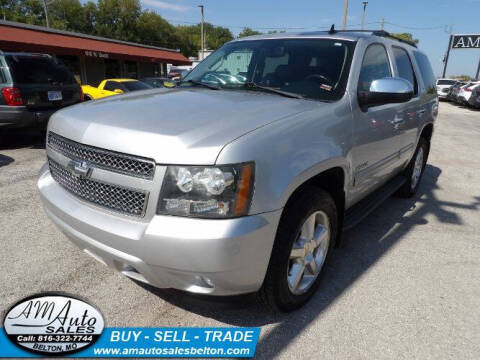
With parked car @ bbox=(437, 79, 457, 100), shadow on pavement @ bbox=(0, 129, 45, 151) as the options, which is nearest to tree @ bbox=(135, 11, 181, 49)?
parked car @ bbox=(437, 79, 457, 100)

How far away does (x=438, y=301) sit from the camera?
267cm

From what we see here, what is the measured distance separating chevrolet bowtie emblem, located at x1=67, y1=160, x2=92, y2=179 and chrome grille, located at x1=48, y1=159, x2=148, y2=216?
0.03 meters

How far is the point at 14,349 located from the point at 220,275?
4.54 ft

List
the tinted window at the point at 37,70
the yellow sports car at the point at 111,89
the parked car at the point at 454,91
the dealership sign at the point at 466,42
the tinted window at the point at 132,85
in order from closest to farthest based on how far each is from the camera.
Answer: the tinted window at the point at 37,70 → the yellow sports car at the point at 111,89 → the tinted window at the point at 132,85 → the parked car at the point at 454,91 → the dealership sign at the point at 466,42

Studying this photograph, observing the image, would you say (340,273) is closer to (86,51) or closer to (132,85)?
(132,85)

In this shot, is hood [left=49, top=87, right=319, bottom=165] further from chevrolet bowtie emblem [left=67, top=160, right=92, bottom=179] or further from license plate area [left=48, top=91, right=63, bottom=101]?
license plate area [left=48, top=91, right=63, bottom=101]

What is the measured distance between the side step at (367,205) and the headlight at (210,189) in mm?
1389

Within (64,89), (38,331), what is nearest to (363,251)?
(38,331)

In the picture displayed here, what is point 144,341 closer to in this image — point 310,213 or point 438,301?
point 310,213

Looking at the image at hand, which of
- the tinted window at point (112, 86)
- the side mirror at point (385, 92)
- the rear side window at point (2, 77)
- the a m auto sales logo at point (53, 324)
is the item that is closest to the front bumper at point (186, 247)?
the a m auto sales logo at point (53, 324)

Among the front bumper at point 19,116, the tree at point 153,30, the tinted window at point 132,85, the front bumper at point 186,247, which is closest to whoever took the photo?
the front bumper at point 186,247

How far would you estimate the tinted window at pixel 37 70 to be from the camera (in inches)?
263

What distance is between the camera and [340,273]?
3.02 metres

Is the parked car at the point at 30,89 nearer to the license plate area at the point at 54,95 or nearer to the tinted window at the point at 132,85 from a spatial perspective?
the license plate area at the point at 54,95
